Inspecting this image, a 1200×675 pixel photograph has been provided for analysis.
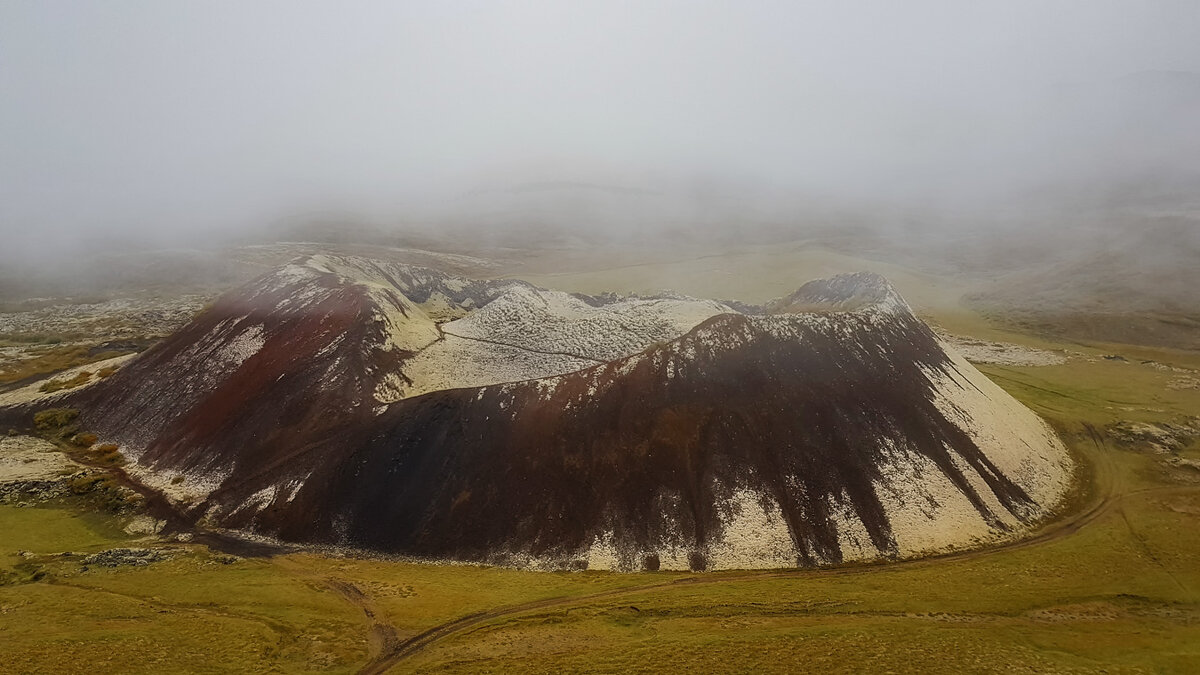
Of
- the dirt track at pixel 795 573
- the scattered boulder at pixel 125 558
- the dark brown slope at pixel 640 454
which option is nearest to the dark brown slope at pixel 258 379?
the dark brown slope at pixel 640 454

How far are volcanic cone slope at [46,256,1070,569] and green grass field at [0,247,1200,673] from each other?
2514 mm

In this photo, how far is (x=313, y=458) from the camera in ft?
130

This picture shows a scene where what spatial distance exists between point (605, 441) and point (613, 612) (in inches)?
470

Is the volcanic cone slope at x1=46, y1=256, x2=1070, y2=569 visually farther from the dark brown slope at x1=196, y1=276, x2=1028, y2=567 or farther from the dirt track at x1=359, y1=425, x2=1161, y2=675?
the dirt track at x1=359, y1=425, x2=1161, y2=675

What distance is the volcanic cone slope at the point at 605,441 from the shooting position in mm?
34781

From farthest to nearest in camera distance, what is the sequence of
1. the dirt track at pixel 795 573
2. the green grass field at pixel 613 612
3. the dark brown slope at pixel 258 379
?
1. the dark brown slope at pixel 258 379
2. the dirt track at pixel 795 573
3. the green grass field at pixel 613 612

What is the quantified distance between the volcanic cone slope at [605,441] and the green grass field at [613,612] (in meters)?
2.51

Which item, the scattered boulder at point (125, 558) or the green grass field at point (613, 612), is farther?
the scattered boulder at point (125, 558)

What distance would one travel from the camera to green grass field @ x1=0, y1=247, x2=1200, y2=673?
2378 cm

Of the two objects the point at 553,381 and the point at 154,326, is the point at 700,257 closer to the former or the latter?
the point at 154,326

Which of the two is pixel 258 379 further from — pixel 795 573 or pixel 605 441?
pixel 795 573

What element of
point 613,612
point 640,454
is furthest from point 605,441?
point 613,612

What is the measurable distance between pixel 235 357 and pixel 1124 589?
63.3 meters

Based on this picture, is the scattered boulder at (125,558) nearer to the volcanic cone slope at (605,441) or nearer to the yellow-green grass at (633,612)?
the yellow-green grass at (633,612)
